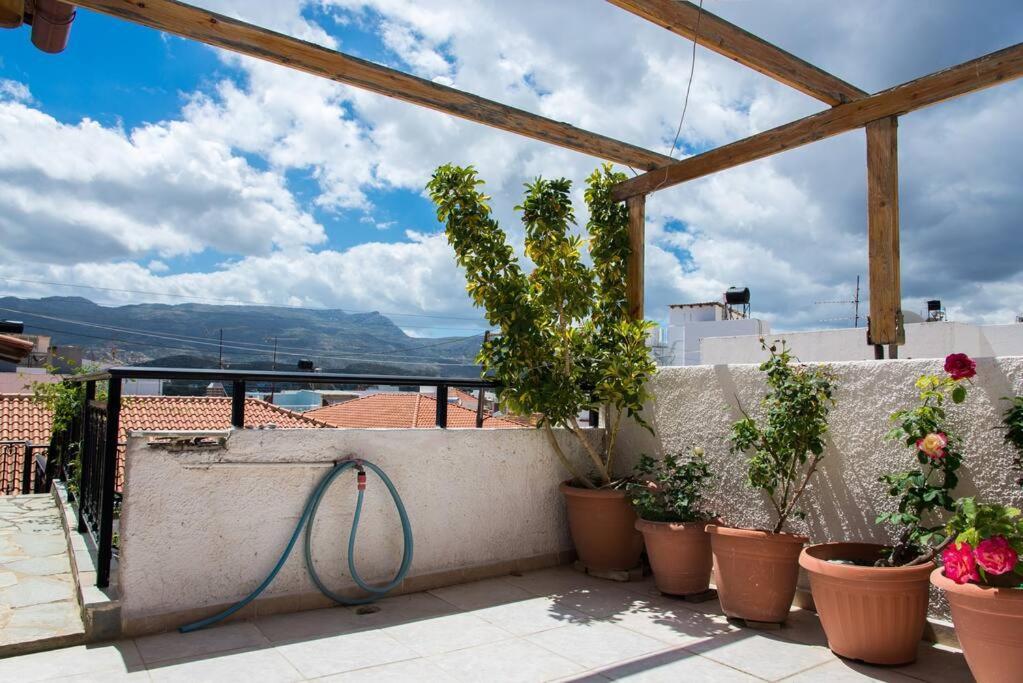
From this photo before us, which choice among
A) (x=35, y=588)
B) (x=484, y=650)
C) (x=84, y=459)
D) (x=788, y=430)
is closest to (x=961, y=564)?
(x=788, y=430)

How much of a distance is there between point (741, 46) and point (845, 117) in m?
0.71

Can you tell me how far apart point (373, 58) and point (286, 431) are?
6.35 feet

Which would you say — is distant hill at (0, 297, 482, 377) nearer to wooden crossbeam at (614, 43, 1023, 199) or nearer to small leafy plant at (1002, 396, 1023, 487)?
wooden crossbeam at (614, 43, 1023, 199)

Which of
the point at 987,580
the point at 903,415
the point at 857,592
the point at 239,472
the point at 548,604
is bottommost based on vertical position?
the point at 548,604

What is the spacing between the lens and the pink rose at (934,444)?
2.60 meters

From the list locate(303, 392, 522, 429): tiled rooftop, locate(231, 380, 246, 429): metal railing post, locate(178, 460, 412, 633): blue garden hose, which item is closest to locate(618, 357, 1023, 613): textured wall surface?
locate(178, 460, 412, 633): blue garden hose

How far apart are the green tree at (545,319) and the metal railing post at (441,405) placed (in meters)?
0.37

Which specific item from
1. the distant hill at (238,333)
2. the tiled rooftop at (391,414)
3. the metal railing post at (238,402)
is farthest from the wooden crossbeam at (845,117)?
the distant hill at (238,333)

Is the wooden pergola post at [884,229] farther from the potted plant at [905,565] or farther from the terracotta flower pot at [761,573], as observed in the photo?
the terracotta flower pot at [761,573]

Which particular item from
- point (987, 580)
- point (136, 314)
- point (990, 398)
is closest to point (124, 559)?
point (987, 580)

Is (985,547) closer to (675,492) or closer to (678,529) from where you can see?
(678,529)

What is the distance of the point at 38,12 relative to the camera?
8.68 ft

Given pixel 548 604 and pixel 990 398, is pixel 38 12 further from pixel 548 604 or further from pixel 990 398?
pixel 990 398

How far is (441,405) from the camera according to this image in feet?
12.3
